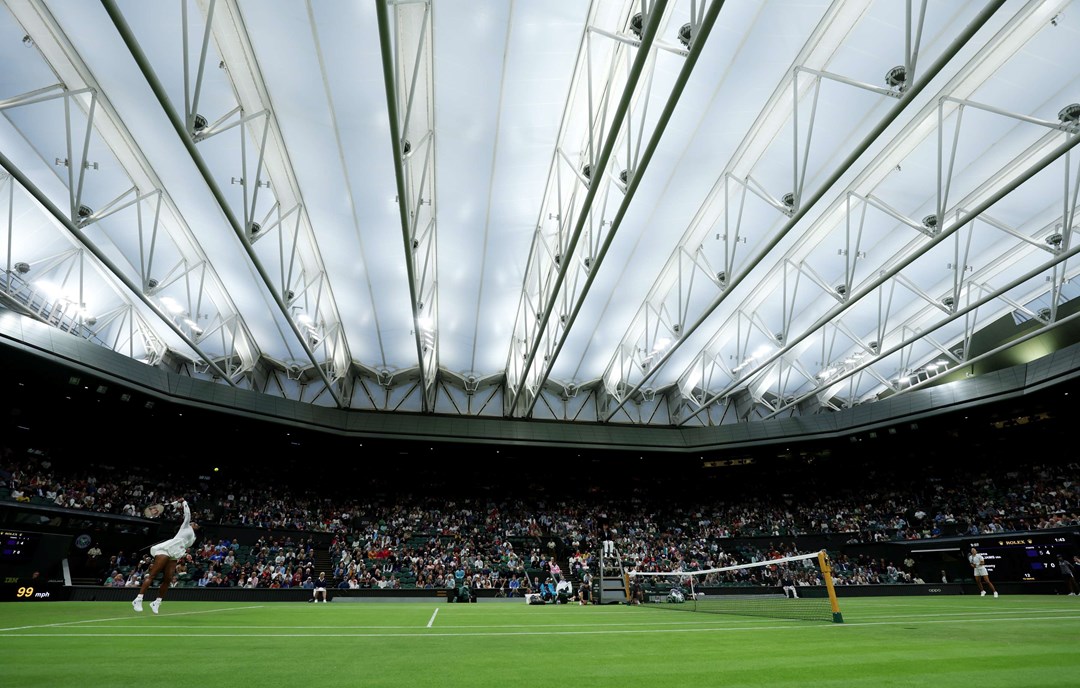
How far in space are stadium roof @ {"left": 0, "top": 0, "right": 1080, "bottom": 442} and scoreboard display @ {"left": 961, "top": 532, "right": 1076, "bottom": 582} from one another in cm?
1128

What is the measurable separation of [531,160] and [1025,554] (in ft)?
105

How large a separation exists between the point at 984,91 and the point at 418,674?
776 inches

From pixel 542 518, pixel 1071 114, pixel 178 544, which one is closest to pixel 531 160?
pixel 178 544

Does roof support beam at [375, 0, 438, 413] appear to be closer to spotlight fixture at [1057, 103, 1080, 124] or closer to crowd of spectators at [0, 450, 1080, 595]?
crowd of spectators at [0, 450, 1080, 595]

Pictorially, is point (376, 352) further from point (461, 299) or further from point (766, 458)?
point (766, 458)

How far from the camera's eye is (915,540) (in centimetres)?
3061

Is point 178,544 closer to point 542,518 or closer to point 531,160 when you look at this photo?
point 531,160

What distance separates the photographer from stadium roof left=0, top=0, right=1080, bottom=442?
13062 mm

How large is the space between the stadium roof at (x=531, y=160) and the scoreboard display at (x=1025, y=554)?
444 inches

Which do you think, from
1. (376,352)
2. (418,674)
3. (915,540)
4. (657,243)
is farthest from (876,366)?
(418,674)

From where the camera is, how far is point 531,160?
17.4 meters

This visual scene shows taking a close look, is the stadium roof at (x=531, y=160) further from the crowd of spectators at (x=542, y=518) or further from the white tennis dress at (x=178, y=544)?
the white tennis dress at (x=178, y=544)

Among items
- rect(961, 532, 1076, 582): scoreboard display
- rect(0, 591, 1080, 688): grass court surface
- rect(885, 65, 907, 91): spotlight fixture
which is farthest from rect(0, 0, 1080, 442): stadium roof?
rect(961, 532, 1076, 582): scoreboard display

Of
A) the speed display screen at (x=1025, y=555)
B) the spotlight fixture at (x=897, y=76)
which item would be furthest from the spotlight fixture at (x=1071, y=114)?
the speed display screen at (x=1025, y=555)
